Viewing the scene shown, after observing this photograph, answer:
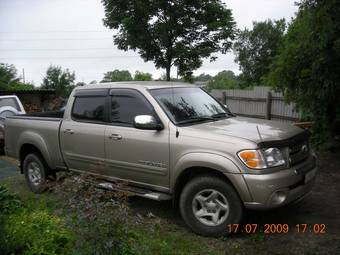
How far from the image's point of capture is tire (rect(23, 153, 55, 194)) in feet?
23.5

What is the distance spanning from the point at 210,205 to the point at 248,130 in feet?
3.32

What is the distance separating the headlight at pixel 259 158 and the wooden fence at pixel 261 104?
9.61 meters

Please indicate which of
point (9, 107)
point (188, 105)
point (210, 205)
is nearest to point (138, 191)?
point (210, 205)

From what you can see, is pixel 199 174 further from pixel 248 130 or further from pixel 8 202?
pixel 8 202

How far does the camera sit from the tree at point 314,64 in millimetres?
7238

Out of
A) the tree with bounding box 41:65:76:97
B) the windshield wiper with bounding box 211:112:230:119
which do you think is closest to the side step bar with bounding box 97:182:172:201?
the windshield wiper with bounding box 211:112:230:119

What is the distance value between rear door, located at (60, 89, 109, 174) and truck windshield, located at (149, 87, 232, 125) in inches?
38.1

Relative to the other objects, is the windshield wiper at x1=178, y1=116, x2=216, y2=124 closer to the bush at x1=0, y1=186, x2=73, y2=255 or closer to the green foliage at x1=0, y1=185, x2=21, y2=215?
the bush at x1=0, y1=186, x2=73, y2=255

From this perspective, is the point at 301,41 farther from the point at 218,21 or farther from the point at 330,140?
the point at 218,21

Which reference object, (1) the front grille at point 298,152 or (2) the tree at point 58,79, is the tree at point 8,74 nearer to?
(2) the tree at point 58,79

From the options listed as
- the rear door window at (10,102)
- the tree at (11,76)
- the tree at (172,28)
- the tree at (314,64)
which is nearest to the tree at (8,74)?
the tree at (11,76)

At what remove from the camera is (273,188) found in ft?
14.8

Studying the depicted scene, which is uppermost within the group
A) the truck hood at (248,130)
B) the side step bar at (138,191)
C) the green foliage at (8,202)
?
the truck hood at (248,130)

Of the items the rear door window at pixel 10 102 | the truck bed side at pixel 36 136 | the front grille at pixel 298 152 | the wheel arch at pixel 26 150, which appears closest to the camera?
the front grille at pixel 298 152
